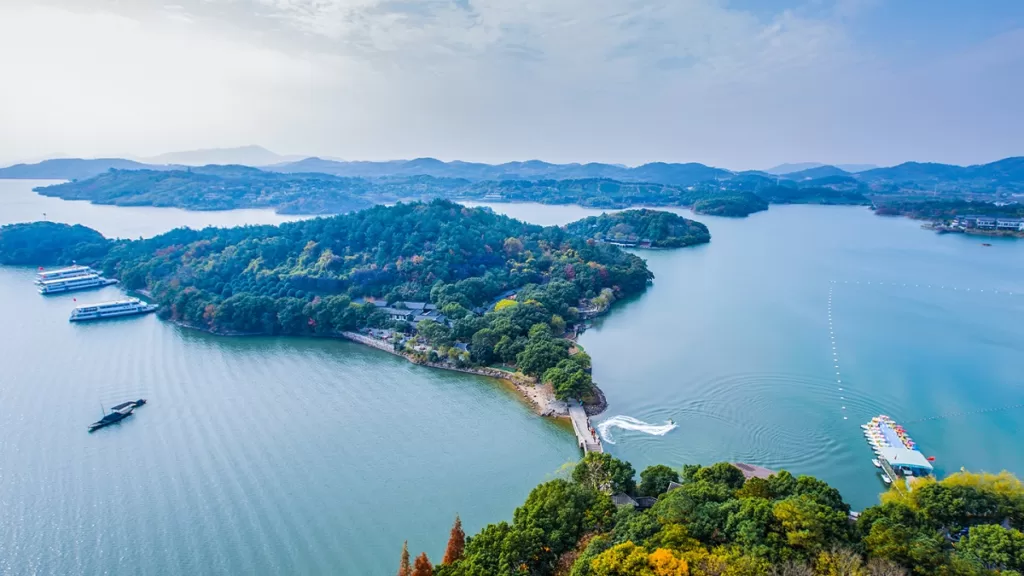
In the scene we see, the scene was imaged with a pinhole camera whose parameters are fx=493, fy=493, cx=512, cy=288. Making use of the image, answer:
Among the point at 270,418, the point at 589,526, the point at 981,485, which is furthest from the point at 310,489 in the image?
the point at 981,485

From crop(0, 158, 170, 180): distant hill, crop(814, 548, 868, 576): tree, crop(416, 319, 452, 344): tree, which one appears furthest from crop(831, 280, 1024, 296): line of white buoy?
crop(0, 158, 170, 180): distant hill

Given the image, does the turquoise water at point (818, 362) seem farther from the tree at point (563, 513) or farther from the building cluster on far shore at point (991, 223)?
the building cluster on far shore at point (991, 223)

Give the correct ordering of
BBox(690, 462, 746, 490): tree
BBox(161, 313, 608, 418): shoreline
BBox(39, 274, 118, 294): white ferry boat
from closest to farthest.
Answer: BBox(690, 462, 746, 490): tree, BBox(161, 313, 608, 418): shoreline, BBox(39, 274, 118, 294): white ferry boat

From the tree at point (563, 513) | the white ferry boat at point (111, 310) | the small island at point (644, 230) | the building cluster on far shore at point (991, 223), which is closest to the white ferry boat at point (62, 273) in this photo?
the white ferry boat at point (111, 310)

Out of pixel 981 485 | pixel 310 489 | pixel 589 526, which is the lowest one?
pixel 310 489

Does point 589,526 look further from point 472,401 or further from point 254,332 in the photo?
point 254,332

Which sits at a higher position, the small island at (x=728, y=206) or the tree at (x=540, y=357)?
the small island at (x=728, y=206)

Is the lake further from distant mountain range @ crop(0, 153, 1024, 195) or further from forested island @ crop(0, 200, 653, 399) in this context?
distant mountain range @ crop(0, 153, 1024, 195)
